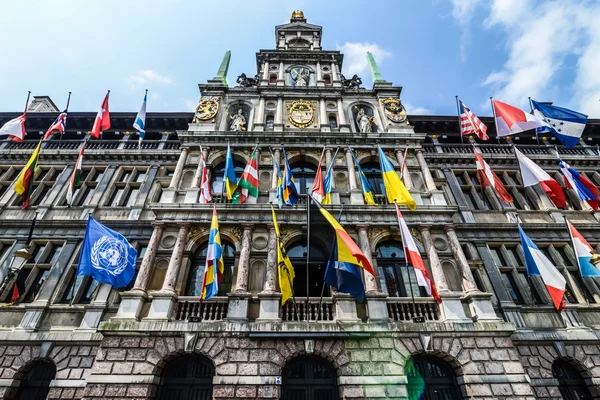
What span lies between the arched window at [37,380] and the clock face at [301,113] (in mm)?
17539

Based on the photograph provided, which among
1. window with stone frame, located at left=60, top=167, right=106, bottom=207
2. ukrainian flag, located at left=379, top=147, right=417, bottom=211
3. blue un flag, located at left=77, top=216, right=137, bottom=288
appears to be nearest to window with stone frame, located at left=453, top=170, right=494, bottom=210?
ukrainian flag, located at left=379, top=147, right=417, bottom=211

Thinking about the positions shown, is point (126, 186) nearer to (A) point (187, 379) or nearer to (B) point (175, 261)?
(B) point (175, 261)

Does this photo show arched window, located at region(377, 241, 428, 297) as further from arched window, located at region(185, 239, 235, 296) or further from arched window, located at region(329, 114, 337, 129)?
arched window, located at region(329, 114, 337, 129)

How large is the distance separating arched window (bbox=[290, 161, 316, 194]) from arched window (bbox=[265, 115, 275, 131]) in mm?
3418

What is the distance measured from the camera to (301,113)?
69.0 ft

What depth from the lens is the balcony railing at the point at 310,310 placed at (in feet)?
40.6

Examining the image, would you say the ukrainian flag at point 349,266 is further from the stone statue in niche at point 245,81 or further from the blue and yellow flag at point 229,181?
the stone statue in niche at point 245,81

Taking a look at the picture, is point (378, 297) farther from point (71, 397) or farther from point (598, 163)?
point (598, 163)

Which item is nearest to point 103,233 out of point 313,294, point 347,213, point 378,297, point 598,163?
point 313,294

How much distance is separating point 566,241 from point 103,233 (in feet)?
77.0

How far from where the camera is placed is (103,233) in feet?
43.7

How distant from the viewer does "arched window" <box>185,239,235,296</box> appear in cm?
1375

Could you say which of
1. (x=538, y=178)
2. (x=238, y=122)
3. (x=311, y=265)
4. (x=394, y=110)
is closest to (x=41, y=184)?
(x=238, y=122)

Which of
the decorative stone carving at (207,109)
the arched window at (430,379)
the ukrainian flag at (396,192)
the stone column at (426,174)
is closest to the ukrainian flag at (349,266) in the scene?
the arched window at (430,379)
